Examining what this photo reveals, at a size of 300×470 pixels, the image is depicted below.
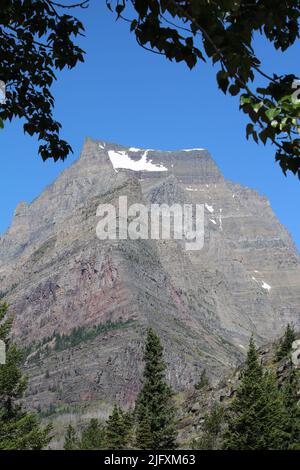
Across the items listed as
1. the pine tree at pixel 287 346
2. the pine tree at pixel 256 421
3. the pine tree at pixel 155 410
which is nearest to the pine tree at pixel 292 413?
the pine tree at pixel 256 421

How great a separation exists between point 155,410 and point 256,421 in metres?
20.4

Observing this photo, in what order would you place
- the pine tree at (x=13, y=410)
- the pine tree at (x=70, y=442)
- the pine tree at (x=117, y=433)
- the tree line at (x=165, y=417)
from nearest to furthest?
the pine tree at (x=13, y=410) < the tree line at (x=165, y=417) < the pine tree at (x=117, y=433) < the pine tree at (x=70, y=442)

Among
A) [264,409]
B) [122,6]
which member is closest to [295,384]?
[264,409]

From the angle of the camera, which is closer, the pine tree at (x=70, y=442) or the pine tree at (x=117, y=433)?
the pine tree at (x=117, y=433)

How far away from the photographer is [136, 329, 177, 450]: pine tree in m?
69.6

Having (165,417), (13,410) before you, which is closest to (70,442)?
(165,417)

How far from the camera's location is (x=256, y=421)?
5719 cm

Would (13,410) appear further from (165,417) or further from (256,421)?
(165,417)

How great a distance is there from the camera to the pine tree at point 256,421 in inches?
2234

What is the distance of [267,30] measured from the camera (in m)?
7.68

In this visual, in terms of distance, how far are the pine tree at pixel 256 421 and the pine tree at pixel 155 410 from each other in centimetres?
1181

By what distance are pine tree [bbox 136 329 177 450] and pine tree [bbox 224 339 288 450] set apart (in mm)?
11807

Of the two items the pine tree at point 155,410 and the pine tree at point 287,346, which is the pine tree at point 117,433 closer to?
the pine tree at point 155,410
